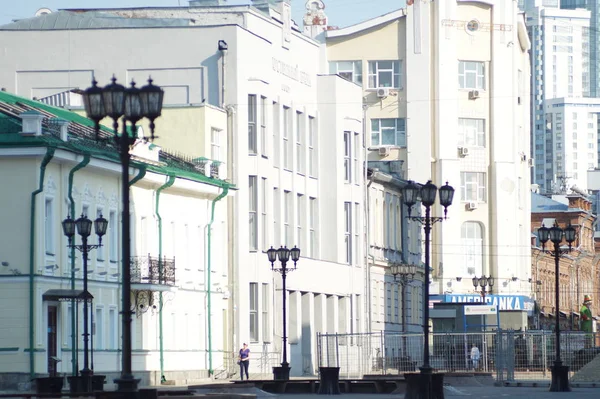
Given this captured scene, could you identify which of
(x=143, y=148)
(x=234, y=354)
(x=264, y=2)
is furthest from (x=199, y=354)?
(x=264, y=2)

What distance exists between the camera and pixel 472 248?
315 feet

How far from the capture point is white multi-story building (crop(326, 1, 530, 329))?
92.6 m

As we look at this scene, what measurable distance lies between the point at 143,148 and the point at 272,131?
42.0 feet

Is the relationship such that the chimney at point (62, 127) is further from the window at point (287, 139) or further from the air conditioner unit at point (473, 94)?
the air conditioner unit at point (473, 94)

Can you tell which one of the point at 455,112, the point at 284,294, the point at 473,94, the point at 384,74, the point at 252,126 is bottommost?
the point at 284,294

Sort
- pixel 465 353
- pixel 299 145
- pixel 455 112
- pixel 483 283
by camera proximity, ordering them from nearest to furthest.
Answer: pixel 465 353 < pixel 299 145 < pixel 483 283 < pixel 455 112

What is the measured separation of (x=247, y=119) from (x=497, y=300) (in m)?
34.1

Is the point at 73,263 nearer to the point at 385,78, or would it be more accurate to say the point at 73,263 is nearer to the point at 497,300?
the point at 497,300

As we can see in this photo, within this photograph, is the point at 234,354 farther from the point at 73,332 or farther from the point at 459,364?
the point at 73,332

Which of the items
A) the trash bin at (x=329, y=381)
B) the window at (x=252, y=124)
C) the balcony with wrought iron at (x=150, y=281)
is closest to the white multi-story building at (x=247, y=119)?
the window at (x=252, y=124)

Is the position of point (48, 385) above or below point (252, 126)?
below

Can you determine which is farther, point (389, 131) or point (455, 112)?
point (455, 112)

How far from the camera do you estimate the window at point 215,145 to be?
57844mm

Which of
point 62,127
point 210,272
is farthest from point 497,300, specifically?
point 62,127
